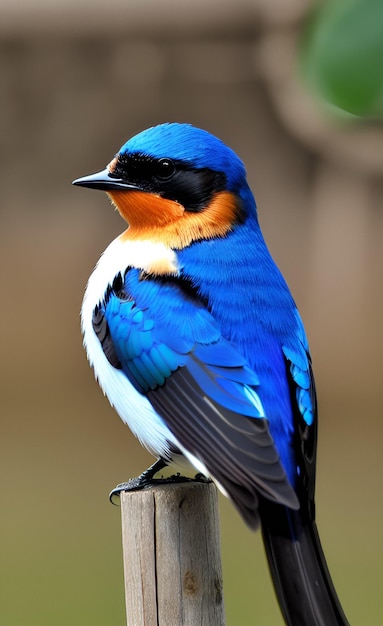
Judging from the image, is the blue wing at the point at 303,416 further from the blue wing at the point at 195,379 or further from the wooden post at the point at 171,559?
the wooden post at the point at 171,559

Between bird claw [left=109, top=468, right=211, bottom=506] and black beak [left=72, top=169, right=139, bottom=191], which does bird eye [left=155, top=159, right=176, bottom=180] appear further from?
bird claw [left=109, top=468, right=211, bottom=506]

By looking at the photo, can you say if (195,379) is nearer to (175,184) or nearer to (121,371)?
(121,371)

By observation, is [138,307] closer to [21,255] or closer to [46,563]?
[46,563]

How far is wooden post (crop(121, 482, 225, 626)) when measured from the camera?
2350 mm

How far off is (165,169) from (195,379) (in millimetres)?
796

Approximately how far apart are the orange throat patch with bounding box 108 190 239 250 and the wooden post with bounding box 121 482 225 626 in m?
0.84

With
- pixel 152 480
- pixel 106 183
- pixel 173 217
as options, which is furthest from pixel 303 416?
pixel 106 183

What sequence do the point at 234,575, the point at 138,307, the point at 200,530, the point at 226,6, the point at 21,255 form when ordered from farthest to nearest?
the point at 21,255 → the point at 226,6 → the point at 234,575 → the point at 138,307 → the point at 200,530

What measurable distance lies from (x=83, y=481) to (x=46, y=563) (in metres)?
1.14

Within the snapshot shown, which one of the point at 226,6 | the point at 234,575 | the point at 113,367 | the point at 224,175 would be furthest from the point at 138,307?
the point at 226,6

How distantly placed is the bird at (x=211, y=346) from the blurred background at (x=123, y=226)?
3934 mm

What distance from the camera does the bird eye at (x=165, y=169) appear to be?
9.89 feet

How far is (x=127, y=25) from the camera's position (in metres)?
7.84

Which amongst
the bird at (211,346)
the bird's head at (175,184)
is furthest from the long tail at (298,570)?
the bird's head at (175,184)
